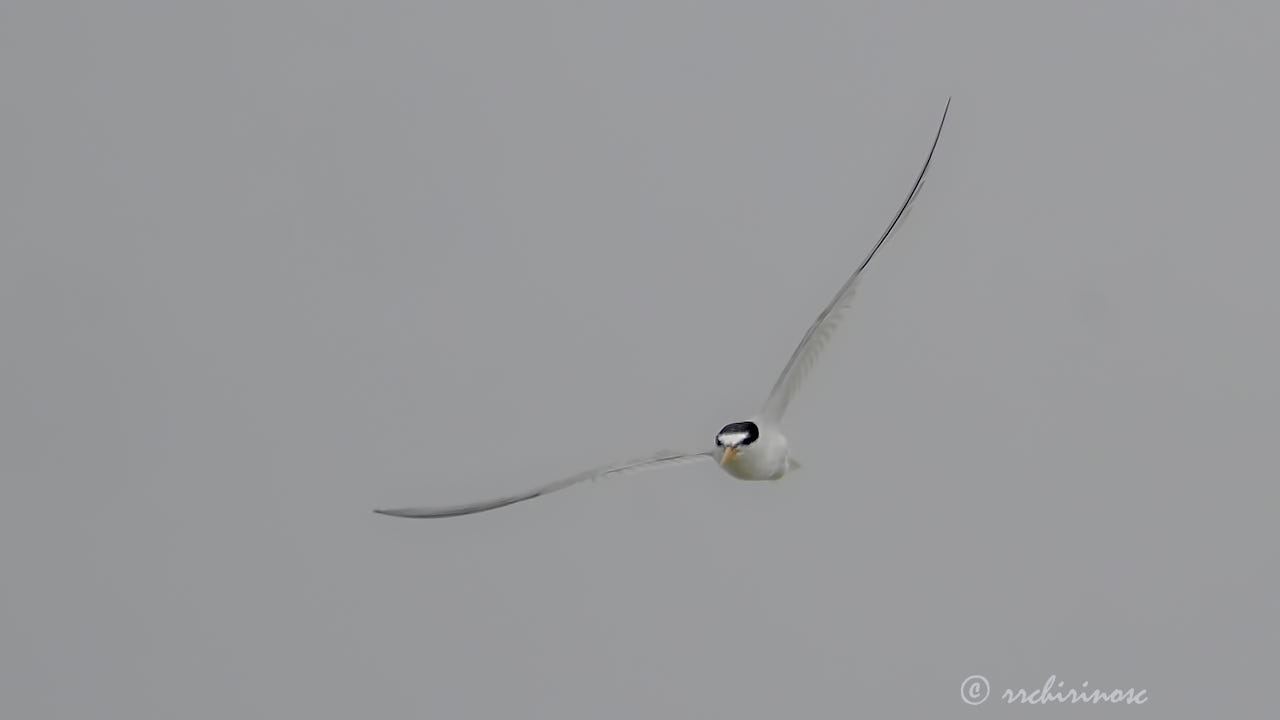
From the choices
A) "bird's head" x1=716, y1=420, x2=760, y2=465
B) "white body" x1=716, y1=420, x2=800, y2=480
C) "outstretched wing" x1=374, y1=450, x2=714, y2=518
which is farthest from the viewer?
"white body" x1=716, y1=420, x2=800, y2=480

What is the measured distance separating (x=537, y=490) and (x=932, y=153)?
316 cm

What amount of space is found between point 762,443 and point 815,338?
792mm

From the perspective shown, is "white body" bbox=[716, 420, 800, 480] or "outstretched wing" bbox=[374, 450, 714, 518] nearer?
"outstretched wing" bbox=[374, 450, 714, 518]

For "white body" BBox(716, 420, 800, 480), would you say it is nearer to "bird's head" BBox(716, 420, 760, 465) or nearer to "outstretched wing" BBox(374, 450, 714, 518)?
"bird's head" BBox(716, 420, 760, 465)

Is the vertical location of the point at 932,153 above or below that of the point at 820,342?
above

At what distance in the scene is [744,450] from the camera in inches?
423

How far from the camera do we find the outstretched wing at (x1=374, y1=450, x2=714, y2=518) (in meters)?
9.62

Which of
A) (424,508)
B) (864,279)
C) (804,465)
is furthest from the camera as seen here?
(804,465)

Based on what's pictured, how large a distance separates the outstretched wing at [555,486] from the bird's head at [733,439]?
0.10 metres

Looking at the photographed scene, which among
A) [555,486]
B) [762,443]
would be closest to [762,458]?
[762,443]

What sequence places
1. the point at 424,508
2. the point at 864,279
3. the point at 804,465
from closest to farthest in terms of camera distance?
1. the point at 424,508
2. the point at 864,279
3. the point at 804,465

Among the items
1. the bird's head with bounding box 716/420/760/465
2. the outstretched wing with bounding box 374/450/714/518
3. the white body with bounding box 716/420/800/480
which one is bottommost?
the white body with bounding box 716/420/800/480

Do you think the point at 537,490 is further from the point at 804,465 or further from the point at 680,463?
the point at 804,465

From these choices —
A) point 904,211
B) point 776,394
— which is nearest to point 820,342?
point 776,394
